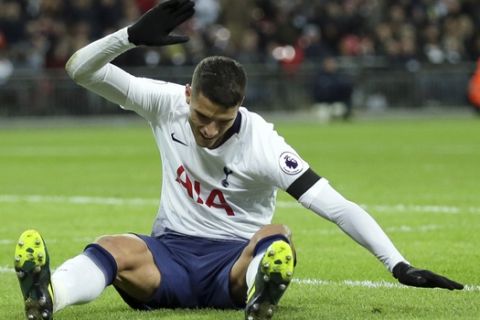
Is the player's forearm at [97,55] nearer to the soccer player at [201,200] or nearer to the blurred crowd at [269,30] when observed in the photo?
the soccer player at [201,200]

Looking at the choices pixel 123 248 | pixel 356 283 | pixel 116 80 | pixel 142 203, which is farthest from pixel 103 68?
pixel 142 203

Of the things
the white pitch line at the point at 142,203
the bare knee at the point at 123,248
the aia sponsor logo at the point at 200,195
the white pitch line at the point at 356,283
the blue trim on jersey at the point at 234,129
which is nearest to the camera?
the bare knee at the point at 123,248

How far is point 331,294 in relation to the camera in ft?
24.5

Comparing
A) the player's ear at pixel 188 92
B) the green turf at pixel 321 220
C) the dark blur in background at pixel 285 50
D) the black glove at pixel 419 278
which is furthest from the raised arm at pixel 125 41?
the dark blur in background at pixel 285 50

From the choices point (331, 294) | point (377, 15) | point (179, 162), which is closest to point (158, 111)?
point (179, 162)

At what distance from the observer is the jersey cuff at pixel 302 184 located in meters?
6.32

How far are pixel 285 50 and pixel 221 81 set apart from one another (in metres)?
27.3

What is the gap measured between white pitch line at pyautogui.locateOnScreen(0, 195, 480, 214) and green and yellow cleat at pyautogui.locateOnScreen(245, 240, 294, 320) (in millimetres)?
6539

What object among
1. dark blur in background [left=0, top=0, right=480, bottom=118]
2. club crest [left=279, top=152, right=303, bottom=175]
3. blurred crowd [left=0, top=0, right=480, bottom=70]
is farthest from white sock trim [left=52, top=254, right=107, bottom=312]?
blurred crowd [left=0, top=0, right=480, bottom=70]

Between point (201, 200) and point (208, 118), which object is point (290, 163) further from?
point (201, 200)

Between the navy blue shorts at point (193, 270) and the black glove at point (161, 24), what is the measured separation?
101cm

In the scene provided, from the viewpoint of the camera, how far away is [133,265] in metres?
6.51

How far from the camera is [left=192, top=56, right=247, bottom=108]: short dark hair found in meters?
6.25

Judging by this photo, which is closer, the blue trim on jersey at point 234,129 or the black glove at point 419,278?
the black glove at point 419,278
